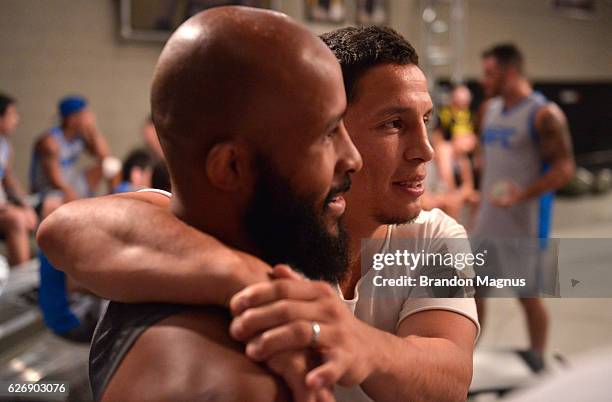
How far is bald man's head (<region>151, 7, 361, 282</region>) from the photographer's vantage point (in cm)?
67

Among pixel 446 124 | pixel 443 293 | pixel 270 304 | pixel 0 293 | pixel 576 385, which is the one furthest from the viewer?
pixel 446 124

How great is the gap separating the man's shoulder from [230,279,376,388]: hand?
0.39 meters

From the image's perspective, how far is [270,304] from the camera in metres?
0.65

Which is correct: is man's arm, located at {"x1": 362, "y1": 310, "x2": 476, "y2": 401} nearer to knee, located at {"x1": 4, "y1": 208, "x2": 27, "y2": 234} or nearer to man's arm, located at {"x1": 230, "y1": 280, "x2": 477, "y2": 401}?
man's arm, located at {"x1": 230, "y1": 280, "x2": 477, "y2": 401}

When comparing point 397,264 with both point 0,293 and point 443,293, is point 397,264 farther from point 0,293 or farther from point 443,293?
point 0,293

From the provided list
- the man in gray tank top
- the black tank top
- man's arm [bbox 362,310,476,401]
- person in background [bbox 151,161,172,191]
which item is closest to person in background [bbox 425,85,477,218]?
the man in gray tank top

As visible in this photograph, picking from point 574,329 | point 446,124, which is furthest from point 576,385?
point 446,124

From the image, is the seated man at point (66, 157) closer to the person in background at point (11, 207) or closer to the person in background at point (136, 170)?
the person in background at point (11, 207)

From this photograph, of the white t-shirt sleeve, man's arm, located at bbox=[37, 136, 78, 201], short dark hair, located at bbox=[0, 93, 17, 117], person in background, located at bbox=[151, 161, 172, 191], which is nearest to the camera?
the white t-shirt sleeve

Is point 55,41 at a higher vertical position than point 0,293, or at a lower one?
higher

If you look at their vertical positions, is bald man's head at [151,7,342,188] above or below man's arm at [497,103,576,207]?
above

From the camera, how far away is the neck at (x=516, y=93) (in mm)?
3301

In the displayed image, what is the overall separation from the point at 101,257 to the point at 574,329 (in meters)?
3.04

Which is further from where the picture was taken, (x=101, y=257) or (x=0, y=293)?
(x=0, y=293)
